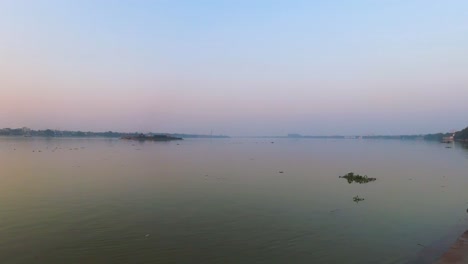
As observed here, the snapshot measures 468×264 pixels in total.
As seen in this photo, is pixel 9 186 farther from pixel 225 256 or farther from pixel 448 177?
pixel 448 177

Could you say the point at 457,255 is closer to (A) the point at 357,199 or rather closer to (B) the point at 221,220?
(B) the point at 221,220

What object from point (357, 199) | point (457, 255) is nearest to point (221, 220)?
point (457, 255)

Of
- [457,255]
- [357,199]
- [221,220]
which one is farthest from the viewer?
[357,199]

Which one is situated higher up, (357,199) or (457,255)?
(457,255)

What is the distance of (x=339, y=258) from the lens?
51.0 ft

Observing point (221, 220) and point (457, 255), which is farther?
point (221, 220)

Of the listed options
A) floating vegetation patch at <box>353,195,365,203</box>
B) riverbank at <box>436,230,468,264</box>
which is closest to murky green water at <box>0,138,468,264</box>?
floating vegetation patch at <box>353,195,365,203</box>

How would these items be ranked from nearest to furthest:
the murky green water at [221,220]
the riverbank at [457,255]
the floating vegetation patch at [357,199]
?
1. the riverbank at [457,255]
2. the murky green water at [221,220]
3. the floating vegetation patch at [357,199]

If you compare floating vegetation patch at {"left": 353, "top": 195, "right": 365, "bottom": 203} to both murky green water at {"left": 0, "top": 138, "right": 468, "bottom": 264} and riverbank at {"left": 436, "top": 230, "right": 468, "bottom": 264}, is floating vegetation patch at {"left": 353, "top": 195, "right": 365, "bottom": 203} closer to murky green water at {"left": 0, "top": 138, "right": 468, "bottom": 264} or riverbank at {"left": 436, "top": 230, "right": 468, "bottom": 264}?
murky green water at {"left": 0, "top": 138, "right": 468, "bottom": 264}

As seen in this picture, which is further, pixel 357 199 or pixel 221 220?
pixel 357 199

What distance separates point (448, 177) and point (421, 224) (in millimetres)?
28758

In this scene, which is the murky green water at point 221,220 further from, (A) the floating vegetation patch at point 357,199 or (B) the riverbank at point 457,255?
(B) the riverbank at point 457,255

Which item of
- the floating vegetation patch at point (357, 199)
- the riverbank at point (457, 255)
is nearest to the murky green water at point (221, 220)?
the floating vegetation patch at point (357, 199)

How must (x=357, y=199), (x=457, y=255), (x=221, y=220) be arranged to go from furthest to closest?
1. (x=357, y=199)
2. (x=221, y=220)
3. (x=457, y=255)
